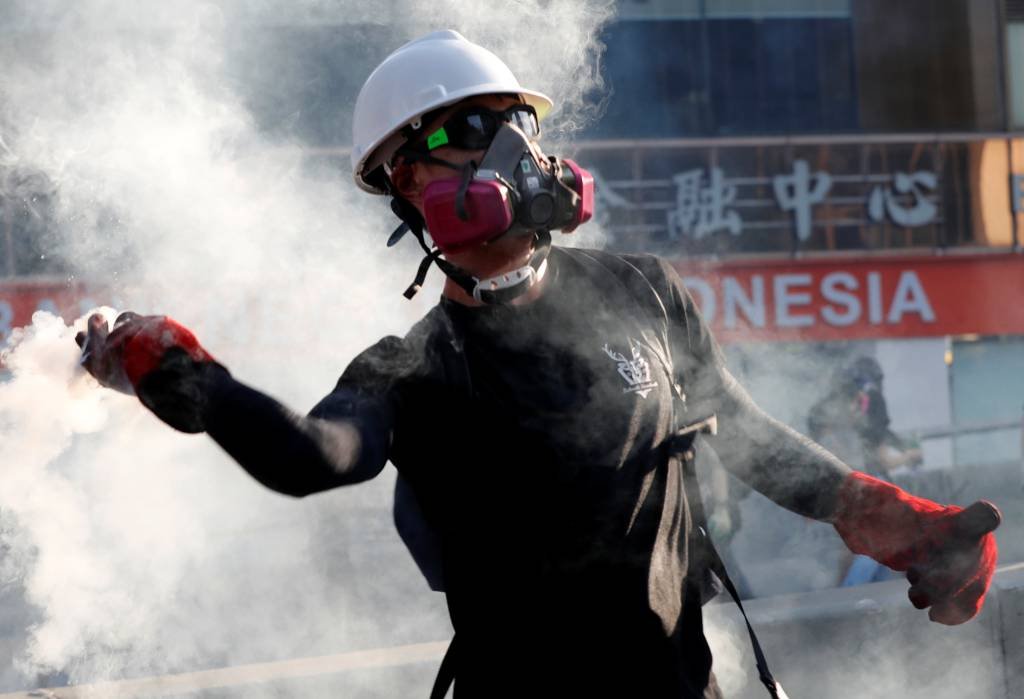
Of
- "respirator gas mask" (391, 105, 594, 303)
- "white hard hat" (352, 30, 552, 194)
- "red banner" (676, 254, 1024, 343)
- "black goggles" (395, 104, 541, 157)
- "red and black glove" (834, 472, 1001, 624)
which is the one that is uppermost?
"white hard hat" (352, 30, 552, 194)

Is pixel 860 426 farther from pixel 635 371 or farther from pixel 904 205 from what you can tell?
pixel 635 371

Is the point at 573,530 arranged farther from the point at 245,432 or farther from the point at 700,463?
the point at 700,463

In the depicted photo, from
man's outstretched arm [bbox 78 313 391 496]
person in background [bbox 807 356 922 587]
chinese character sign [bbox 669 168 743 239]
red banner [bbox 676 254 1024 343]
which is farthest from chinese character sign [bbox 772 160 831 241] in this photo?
man's outstretched arm [bbox 78 313 391 496]

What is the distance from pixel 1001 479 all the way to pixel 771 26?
5212mm

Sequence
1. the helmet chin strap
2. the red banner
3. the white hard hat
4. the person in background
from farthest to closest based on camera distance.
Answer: the red banner
the person in background
the white hard hat
the helmet chin strap

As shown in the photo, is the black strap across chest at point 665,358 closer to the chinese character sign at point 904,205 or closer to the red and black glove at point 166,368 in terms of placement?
the red and black glove at point 166,368

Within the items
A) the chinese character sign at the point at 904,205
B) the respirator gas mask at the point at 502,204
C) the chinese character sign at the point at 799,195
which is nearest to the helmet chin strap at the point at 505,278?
the respirator gas mask at the point at 502,204

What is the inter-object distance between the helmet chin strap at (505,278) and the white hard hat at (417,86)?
0.24m

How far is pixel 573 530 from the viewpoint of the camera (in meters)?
1.98

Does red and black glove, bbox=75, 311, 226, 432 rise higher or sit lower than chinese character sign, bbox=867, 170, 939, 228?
higher

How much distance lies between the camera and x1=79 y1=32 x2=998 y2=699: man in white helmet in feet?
6.50

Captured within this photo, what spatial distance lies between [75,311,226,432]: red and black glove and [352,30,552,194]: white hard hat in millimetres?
645

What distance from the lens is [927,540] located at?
85.7 inches

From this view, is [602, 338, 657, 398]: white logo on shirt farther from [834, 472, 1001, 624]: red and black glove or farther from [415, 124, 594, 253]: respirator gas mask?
[834, 472, 1001, 624]: red and black glove
